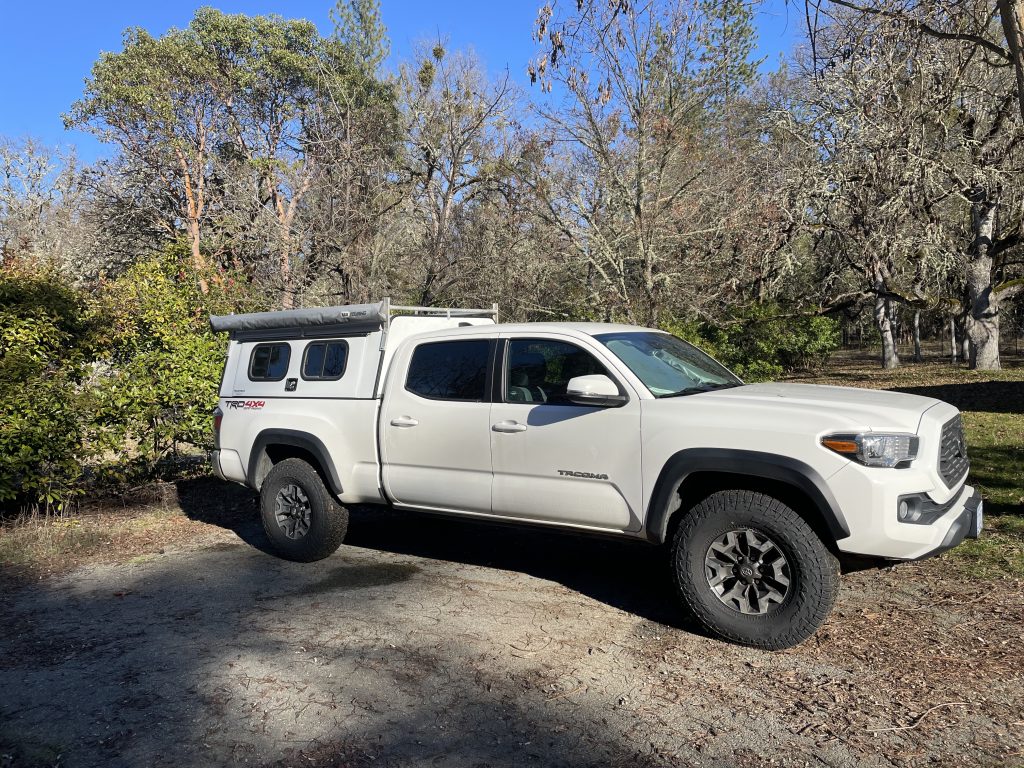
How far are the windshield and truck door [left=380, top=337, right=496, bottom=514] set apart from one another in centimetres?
93

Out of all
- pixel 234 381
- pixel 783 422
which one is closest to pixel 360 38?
pixel 234 381

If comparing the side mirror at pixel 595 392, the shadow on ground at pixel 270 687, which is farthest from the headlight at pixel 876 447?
the shadow on ground at pixel 270 687

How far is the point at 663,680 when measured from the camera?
152 inches

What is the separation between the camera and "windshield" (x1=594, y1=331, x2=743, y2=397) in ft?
15.7

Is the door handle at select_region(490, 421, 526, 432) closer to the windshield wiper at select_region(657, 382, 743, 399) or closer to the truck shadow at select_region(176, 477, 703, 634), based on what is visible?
the truck shadow at select_region(176, 477, 703, 634)

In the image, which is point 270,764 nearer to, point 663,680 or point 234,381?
point 663,680

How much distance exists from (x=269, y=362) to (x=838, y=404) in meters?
4.53

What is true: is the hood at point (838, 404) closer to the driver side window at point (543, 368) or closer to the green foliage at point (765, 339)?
the driver side window at point (543, 368)

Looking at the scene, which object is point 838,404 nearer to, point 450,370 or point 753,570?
point 753,570

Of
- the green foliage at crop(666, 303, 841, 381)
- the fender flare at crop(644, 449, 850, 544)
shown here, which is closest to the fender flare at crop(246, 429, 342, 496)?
the fender flare at crop(644, 449, 850, 544)

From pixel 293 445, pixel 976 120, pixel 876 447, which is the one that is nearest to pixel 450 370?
pixel 293 445

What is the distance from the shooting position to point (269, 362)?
6582mm

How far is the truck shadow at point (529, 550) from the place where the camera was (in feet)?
16.7

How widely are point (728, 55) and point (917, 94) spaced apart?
138 inches
